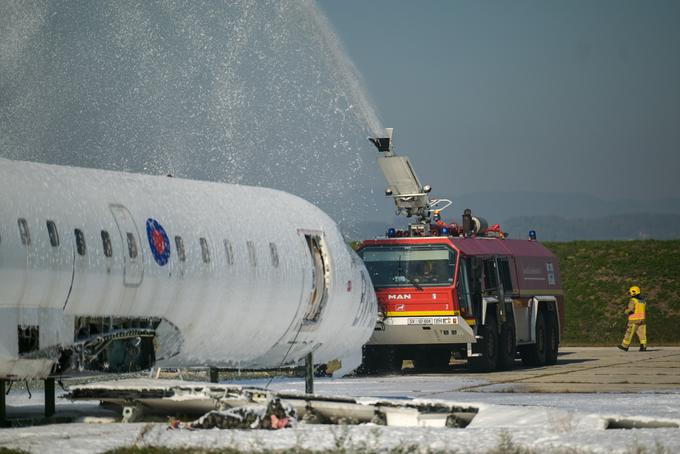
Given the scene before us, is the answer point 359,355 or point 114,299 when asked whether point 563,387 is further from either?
point 114,299

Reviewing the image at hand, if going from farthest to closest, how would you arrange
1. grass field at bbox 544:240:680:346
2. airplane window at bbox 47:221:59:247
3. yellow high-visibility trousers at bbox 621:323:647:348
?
grass field at bbox 544:240:680:346
yellow high-visibility trousers at bbox 621:323:647:348
airplane window at bbox 47:221:59:247

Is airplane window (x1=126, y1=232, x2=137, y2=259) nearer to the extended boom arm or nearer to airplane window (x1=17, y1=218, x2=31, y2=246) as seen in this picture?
airplane window (x1=17, y1=218, x2=31, y2=246)

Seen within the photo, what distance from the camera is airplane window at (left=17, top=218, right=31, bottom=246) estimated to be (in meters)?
15.7

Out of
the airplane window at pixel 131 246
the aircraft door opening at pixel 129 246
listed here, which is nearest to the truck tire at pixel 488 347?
the aircraft door opening at pixel 129 246

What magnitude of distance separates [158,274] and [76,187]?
1.53m

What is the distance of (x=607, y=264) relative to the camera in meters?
58.4

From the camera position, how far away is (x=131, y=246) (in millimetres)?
17438

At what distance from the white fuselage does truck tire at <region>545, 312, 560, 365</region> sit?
1197 cm

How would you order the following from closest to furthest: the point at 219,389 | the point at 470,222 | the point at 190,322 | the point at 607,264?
the point at 219,389
the point at 190,322
the point at 470,222
the point at 607,264

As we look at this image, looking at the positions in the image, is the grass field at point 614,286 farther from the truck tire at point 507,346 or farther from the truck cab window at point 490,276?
the truck cab window at point 490,276

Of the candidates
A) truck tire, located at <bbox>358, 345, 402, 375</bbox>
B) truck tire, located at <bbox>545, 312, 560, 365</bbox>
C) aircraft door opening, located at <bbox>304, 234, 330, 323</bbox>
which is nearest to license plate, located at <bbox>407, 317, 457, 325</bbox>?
truck tire, located at <bbox>358, 345, 402, 375</bbox>

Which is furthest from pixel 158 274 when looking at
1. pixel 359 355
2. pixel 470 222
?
pixel 470 222

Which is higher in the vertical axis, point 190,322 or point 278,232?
point 278,232

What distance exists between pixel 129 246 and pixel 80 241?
90 centimetres
